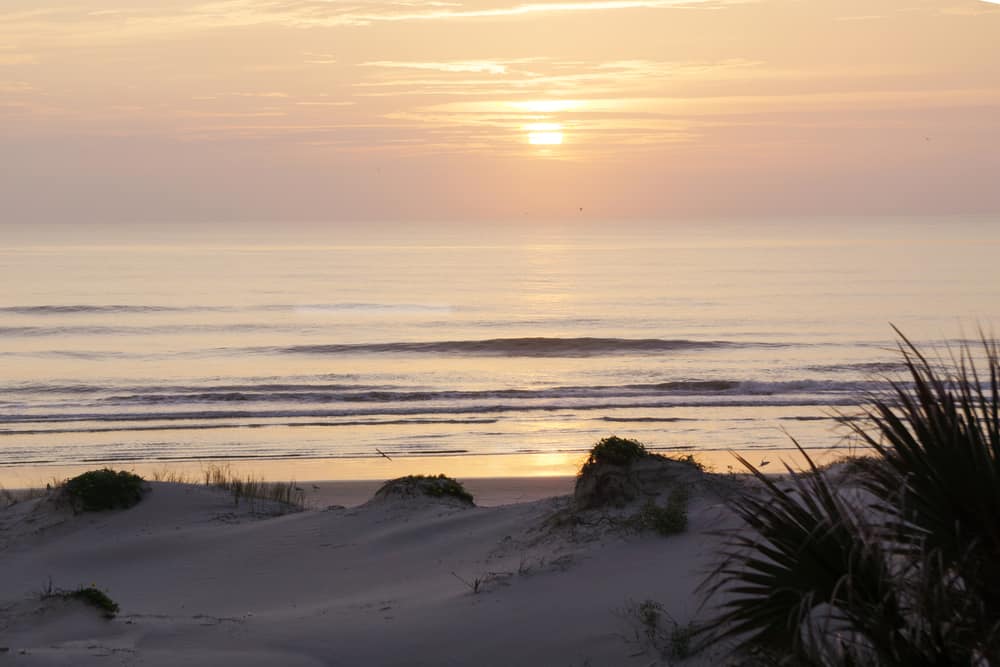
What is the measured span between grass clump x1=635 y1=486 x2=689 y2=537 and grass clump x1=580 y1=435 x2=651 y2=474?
0.94m

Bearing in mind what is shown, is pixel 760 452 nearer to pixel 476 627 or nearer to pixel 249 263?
pixel 476 627

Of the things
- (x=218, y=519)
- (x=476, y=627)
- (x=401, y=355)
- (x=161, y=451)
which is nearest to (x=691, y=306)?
(x=401, y=355)

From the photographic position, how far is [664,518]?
8.84 metres

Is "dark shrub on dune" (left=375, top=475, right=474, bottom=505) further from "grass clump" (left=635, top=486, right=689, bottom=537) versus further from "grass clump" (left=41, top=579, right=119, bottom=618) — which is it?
"grass clump" (left=41, top=579, right=119, bottom=618)

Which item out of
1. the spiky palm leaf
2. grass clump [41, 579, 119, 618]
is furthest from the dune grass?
the spiky palm leaf

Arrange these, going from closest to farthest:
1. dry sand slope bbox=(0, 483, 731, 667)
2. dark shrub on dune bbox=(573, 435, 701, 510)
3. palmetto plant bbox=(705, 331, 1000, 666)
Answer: palmetto plant bbox=(705, 331, 1000, 666)
dry sand slope bbox=(0, 483, 731, 667)
dark shrub on dune bbox=(573, 435, 701, 510)

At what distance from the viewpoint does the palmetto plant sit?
11.8ft

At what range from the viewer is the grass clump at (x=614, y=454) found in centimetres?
1010

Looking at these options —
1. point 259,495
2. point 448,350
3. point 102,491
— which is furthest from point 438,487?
point 448,350

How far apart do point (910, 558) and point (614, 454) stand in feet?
20.6

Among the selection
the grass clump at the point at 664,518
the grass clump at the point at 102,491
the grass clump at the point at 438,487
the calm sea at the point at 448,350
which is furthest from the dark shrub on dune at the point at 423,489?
the calm sea at the point at 448,350

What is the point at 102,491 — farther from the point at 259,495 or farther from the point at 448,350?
the point at 448,350

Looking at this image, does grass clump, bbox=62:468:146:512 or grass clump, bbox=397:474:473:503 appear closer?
grass clump, bbox=62:468:146:512

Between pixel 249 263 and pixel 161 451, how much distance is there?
66585 millimetres
